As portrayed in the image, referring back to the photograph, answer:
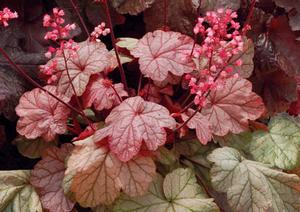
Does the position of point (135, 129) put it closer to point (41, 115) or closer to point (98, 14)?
point (41, 115)

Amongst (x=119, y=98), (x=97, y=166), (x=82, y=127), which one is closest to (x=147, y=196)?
(x=97, y=166)

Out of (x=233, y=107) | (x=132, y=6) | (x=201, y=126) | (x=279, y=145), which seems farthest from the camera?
(x=132, y=6)

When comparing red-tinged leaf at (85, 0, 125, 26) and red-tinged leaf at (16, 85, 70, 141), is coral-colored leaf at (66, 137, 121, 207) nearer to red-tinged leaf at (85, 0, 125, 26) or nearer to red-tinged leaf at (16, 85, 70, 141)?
red-tinged leaf at (16, 85, 70, 141)

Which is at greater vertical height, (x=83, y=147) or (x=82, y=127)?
(x=83, y=147)

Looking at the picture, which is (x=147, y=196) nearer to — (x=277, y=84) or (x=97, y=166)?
(x=97, y=166)

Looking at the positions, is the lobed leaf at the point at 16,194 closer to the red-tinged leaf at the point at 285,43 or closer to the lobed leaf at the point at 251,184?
the lobed leaf at the point at 251,184

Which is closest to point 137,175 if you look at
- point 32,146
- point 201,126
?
point 201,126
